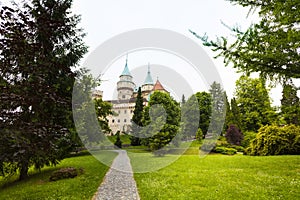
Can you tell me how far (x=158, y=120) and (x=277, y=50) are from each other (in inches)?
537

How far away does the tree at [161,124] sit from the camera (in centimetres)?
1816

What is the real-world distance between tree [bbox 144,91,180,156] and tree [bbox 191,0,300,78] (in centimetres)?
1299

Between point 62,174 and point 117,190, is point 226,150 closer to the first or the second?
point 117,190

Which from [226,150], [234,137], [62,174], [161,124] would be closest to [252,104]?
[234,137]

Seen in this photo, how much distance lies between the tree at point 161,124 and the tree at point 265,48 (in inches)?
511

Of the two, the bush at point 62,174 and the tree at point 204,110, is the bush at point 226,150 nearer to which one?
the tree at point 204,110

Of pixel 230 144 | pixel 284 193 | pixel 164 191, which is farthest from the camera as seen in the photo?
pixel 230 144

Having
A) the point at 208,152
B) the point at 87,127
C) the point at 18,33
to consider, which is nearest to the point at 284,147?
the point at 208,152

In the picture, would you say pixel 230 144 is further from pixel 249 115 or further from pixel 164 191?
pixel 164 191

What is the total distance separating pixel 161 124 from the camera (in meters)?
17.9

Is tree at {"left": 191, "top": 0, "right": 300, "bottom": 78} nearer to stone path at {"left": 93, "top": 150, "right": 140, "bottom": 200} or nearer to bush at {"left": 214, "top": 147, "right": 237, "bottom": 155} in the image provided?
stone path at {"left": 93, "top": 150, "right": 140, "bottom": 200}

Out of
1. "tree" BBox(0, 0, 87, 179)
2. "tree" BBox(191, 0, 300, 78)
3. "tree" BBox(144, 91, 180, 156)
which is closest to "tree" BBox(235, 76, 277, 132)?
"tree" BBox(144, 91, 180, 156)

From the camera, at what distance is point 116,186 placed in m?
7.61

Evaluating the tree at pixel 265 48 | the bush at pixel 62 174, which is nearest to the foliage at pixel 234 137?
the bush at pixel 62 174
